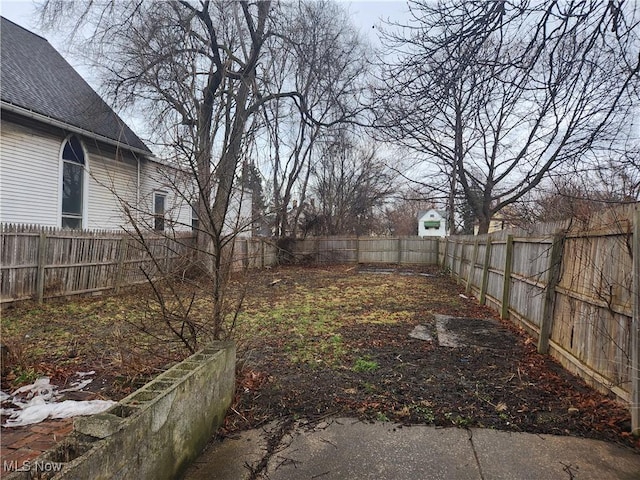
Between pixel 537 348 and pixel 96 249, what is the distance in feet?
30.2

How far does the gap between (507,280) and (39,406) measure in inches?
267

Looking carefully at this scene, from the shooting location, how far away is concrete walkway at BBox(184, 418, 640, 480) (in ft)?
7.47

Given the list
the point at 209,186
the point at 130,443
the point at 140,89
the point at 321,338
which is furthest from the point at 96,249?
the point at 130,443

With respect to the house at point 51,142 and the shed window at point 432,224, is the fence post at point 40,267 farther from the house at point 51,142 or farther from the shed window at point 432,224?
the shed window at point 432,224

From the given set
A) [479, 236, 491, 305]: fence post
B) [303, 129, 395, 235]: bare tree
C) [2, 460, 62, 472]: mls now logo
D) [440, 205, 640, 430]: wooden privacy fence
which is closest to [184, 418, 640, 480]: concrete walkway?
[440, 205, 640, 430]: wooden privacy fence

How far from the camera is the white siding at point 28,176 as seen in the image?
A: 8602 millimetres

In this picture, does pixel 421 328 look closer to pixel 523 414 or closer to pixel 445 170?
pixel 523 414

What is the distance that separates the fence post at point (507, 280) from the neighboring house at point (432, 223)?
46.6 metres

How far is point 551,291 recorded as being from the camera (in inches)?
177

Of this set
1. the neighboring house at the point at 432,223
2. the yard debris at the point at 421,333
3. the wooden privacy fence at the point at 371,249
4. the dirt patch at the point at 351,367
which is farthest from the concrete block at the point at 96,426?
the neighboring house at the point at 432,223

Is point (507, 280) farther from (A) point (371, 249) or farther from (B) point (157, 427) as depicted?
(A) point (371, 249)

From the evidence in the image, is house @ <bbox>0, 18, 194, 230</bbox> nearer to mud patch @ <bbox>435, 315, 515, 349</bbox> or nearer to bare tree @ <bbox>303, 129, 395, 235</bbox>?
mud patch @ <bbox>435, 315, 515, 349</bbox>

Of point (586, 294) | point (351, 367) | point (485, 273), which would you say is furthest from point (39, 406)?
point (485, 273)

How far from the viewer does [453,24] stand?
3434 mm
